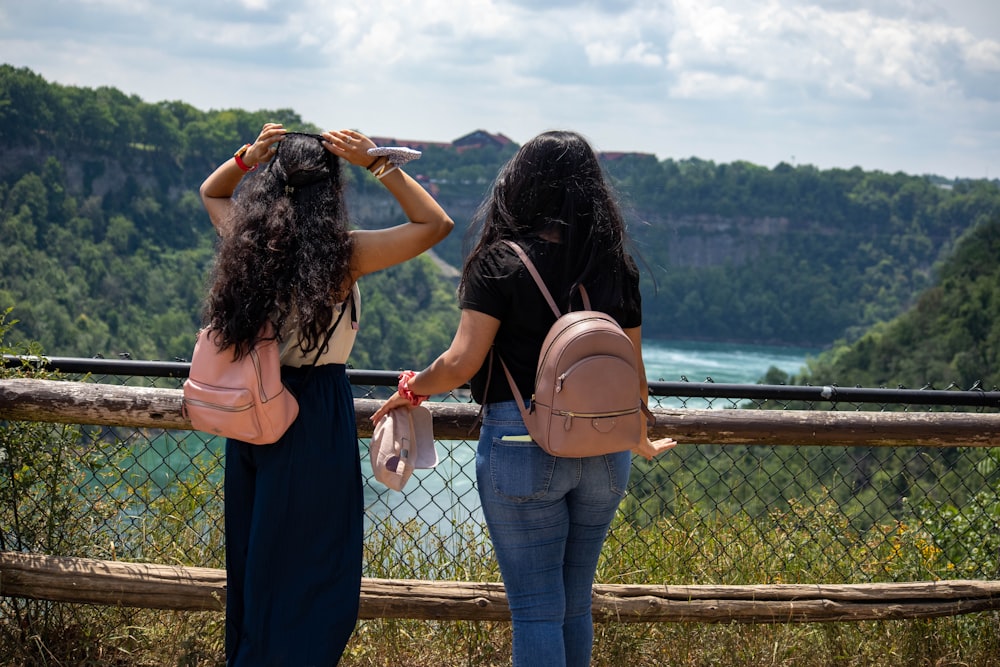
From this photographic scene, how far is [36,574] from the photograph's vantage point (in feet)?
8.59

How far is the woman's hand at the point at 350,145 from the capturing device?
2.17m

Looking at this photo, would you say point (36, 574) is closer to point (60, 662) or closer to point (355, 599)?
point (60, 662)

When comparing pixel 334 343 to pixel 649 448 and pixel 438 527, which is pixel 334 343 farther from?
pixel 438 527

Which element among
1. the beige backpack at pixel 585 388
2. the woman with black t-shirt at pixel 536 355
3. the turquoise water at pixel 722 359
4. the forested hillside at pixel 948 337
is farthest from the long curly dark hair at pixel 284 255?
the turquoise water at pixel 722 359

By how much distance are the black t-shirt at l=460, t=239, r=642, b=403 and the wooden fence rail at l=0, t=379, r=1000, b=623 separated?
51 centimetres

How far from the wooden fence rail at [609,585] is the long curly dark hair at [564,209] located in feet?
2.22

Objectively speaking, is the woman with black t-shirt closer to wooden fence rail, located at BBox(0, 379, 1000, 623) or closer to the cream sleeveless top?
the cream sleeveless top

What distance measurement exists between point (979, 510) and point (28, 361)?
12.1ft

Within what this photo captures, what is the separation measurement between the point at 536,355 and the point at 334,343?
473 millimetres

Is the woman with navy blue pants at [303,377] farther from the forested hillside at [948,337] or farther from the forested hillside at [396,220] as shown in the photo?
the forested hillside at [948,337]

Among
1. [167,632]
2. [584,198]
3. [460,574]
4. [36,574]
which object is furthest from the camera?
[460,574]

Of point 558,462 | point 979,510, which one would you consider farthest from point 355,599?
point 979,510

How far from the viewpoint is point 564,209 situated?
6.88 feet

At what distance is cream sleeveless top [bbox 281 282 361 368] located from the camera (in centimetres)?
214
